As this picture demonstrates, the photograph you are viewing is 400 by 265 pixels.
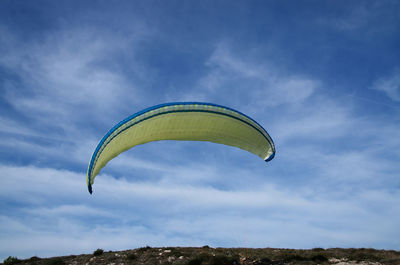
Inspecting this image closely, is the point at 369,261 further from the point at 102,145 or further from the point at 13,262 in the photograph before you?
the point at 13,262

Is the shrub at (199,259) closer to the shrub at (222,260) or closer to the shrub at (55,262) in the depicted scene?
the shrub at (222,260)

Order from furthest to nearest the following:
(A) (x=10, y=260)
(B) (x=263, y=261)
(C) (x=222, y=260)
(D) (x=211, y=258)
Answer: (A) (x=10, y=260) → (B) (x=263, y=261) → (D) (x=211, y=258) → (C) (x=222, y=260)

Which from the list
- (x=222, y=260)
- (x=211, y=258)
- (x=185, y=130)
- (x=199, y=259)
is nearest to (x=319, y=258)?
(x=222, y=260)

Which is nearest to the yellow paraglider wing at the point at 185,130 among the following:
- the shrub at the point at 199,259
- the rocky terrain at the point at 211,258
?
the rocky terrain at the point at 211,258

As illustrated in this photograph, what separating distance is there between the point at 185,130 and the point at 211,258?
30.1 feet

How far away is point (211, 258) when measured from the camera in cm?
1925

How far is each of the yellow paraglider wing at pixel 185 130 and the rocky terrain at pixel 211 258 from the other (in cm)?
733

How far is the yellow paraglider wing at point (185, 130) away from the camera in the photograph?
12945 mm

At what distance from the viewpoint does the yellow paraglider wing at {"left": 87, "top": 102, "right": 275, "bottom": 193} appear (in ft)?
42.5

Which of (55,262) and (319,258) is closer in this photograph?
(319,258)

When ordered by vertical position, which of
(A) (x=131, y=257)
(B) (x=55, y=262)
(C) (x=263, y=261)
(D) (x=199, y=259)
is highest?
(A) (x=131, y=257)

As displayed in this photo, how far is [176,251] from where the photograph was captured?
21.6 meters

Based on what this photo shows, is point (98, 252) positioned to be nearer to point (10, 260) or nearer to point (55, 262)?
point (55, 262)

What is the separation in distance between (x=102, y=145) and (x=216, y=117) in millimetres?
5433
